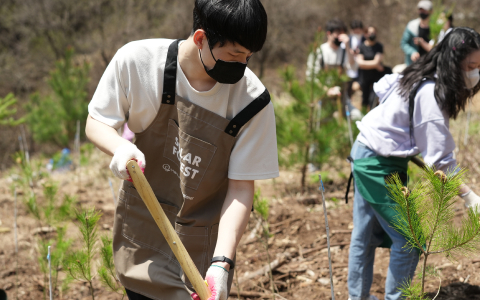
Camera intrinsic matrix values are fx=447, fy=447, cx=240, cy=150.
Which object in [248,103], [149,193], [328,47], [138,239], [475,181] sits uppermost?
[328,47]

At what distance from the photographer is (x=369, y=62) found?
19.3ft

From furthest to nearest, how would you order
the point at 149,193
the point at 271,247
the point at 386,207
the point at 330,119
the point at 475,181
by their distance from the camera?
the point at 330,119
the point at 475,181
the point at 271,247
the point at 386,207
the point at 149,193

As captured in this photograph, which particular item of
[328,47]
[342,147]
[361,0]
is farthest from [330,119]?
[361,0]

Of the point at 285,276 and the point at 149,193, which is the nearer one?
the point at 149,193

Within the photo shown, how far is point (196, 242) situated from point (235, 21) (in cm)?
76

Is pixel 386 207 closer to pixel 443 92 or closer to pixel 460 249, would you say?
pixel 443 92

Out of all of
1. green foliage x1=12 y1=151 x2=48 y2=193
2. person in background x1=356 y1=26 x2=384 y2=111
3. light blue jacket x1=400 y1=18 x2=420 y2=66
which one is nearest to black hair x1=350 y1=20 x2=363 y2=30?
person in background x1=356 y1=26 x2=384 y2=111

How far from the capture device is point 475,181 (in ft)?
13.0

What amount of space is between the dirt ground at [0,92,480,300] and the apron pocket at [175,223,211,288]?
0.85m

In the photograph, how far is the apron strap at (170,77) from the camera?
57.1 inches

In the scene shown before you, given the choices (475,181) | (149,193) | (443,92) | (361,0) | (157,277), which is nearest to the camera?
(149,193)

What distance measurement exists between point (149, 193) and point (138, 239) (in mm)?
443

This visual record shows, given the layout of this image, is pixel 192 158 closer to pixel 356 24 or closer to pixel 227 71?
pixel 227 71

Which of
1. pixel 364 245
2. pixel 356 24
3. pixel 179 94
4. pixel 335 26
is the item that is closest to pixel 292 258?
pixel 364 245
